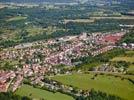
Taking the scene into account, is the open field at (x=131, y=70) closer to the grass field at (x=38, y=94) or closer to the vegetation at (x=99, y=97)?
the vegetation at (x=99, y=97)

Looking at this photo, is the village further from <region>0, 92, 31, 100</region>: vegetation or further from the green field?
<region>0, 92, 31, 100</region>: vegetation

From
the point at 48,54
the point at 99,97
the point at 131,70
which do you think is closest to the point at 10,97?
the point at 99,97

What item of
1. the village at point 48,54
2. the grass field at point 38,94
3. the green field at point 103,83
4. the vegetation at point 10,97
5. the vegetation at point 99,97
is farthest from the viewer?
the village at point 48,54

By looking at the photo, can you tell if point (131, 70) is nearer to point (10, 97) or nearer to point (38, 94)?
point (38, 94)

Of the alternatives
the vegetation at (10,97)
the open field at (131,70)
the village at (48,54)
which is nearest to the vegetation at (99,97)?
the village at (48,54)

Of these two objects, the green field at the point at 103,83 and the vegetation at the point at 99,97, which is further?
the green field at the point at 103,83

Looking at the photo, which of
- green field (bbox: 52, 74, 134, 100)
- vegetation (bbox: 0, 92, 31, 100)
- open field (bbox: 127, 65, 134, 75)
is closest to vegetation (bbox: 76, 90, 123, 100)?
green field (bbox: 52, 74, 134, 100)
